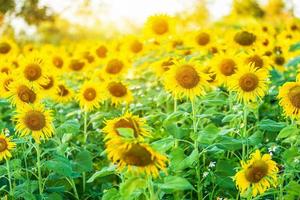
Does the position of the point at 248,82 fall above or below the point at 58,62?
below

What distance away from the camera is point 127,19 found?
24.6m

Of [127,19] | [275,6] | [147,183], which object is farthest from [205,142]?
[127,19]

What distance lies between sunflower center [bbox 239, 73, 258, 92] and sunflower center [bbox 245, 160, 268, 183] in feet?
2.46

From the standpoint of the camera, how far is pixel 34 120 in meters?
3.68

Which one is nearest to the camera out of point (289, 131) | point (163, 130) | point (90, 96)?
point (289, 131)

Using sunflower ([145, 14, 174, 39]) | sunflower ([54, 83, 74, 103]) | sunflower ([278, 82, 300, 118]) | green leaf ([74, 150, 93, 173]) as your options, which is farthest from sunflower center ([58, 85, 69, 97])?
sunflower ([278, 82, 300, 118])

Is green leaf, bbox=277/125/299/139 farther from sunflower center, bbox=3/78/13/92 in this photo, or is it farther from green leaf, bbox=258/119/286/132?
sunflower center, bbox=3/78/13/92

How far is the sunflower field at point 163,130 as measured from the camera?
10.2 feet

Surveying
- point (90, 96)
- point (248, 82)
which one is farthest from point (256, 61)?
→ point (90, 96)

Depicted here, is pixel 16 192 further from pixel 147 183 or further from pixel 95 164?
pixel 147 183

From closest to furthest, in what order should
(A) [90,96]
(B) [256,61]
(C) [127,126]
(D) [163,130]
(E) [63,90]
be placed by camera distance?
(C) [127,126] → (D) [163,130] → (B) [256,61] → (A) [90,96] → (E) [63,90]

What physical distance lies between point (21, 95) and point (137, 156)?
5.04ft

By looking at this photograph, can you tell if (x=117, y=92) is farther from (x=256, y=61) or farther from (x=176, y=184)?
(x=176, y=184)

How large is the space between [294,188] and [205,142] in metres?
0.48
